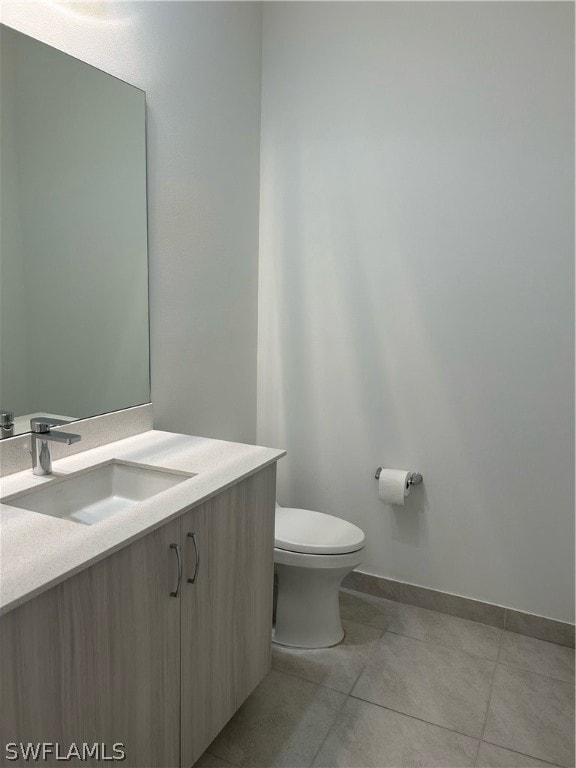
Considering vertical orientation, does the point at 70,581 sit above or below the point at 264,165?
below

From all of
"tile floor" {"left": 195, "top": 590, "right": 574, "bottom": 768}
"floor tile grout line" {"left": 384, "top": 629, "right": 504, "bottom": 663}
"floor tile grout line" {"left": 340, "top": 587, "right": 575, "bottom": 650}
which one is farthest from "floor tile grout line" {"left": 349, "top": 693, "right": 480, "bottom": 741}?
"floor tile grout line" {"left": 340, "top": 587, "right": 575, "bottom": 650}

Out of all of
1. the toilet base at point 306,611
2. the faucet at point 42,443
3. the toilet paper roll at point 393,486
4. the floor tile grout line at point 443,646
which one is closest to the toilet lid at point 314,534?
the toilet base at point 306,611

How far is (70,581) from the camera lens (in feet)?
3.54

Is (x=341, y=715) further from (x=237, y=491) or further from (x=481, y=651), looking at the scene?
(x=237, y=491)

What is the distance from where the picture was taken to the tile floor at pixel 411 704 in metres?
1.77

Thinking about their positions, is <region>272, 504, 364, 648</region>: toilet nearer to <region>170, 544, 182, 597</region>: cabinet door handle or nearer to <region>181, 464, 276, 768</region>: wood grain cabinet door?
<region>181, 464, 276, 768</region>: wood grain cabinet door

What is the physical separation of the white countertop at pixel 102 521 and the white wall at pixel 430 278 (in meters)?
0.93

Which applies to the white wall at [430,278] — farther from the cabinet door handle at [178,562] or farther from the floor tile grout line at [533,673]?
the cabinet door handle at [178,562]

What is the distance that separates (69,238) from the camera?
1727mm

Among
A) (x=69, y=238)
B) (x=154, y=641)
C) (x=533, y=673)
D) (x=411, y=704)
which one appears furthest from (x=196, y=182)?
(x=533, y=673)

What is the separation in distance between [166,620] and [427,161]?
195cm

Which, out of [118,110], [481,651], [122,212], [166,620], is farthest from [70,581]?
[481,651]

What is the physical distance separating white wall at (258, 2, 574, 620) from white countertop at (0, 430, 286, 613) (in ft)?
3.05

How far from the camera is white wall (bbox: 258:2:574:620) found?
222 centimetres
